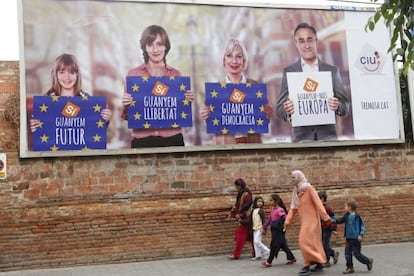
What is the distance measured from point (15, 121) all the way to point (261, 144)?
16.1 feet

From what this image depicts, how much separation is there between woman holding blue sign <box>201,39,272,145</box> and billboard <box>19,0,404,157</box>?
2cm

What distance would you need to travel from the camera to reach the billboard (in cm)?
966

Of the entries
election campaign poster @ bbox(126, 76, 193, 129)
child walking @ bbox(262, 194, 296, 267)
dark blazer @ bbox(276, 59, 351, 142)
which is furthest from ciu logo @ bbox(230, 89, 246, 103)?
child walking @ bbox(262, 194, 296, 267)

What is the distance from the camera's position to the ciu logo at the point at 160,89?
10124mm

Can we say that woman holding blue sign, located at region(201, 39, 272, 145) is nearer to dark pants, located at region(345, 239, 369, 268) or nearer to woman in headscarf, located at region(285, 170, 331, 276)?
woman in headscarf, located at region(285, 170, 331, 276)

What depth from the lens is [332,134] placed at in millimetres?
10984

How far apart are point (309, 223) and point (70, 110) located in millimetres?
4970

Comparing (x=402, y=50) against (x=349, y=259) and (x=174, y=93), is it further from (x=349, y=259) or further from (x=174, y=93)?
(x=174, y=93)

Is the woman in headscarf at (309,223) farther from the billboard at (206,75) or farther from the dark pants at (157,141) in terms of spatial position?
the dark pants at (157,141)

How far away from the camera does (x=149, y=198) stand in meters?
9.91

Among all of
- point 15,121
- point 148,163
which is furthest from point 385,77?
point 15,121

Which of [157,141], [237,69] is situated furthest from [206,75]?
[157,141]

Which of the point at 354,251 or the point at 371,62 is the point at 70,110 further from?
the point at 371,62

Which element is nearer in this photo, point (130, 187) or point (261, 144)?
point (130, 187)
